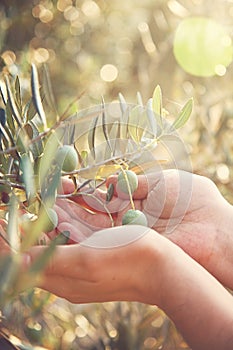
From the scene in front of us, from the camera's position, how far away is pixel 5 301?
0.60 metres

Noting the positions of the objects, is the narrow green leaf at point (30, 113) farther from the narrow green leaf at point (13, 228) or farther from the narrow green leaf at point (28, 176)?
the narrow green leaf at point (13, 228)

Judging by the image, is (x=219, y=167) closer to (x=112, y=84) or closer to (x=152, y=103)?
(x=112, y=84)

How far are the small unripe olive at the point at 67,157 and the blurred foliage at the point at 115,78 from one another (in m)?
0.56

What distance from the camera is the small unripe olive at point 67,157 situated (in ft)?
2.75

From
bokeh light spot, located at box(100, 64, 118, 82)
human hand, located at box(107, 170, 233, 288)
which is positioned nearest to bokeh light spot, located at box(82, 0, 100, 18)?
bokeh light spot, located at box(100, 64, 118, 82)

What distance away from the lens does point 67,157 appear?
88cm

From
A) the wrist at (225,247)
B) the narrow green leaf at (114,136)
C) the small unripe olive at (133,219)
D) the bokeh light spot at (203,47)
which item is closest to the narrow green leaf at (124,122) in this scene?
the narrow green leaf at (114,136)

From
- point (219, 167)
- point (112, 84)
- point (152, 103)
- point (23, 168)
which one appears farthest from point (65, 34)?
point (23, 168)

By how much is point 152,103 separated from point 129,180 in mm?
116

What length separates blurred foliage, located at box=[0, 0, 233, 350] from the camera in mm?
1918

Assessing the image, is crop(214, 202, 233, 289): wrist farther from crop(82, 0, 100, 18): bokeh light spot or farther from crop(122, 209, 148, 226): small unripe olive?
crop(82, 0, 100, 18): bokeh light spot

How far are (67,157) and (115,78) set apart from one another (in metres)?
1.79

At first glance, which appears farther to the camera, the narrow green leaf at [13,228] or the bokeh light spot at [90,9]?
the bokeh light spot at [90,9]

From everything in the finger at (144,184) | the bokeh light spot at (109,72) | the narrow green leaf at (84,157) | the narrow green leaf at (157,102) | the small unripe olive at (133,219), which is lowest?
the bokeh light spot at (109,72)
